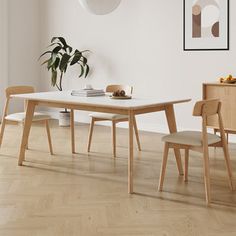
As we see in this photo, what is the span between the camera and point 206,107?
4074 mm

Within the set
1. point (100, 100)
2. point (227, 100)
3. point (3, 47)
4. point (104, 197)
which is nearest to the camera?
point (104, 197)

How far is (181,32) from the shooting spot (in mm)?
6840

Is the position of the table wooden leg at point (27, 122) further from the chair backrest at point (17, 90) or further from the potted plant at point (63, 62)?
the potted plant at point (63, 62)

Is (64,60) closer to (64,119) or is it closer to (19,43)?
(64,119)

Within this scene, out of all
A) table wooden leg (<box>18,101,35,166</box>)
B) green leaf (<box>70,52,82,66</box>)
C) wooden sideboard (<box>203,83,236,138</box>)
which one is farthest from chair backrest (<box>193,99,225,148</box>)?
green leaf (<box>70,52,82,66</box>)

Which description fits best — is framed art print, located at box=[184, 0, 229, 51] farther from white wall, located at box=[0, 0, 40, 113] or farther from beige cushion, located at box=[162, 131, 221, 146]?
white wall, located at box=[0, 0, 40, 113]

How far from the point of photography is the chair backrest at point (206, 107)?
3991mm

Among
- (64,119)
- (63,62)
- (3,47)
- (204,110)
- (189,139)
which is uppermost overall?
(3,47)

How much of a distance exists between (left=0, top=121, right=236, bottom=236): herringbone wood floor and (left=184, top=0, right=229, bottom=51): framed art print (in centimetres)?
137

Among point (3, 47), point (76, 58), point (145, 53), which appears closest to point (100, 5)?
point (145, 53)

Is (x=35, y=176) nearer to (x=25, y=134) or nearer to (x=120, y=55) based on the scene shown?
(x=25, y=134)

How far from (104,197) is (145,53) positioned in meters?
3.44

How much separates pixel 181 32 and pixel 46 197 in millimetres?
3443

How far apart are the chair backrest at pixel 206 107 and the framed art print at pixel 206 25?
2.38m
